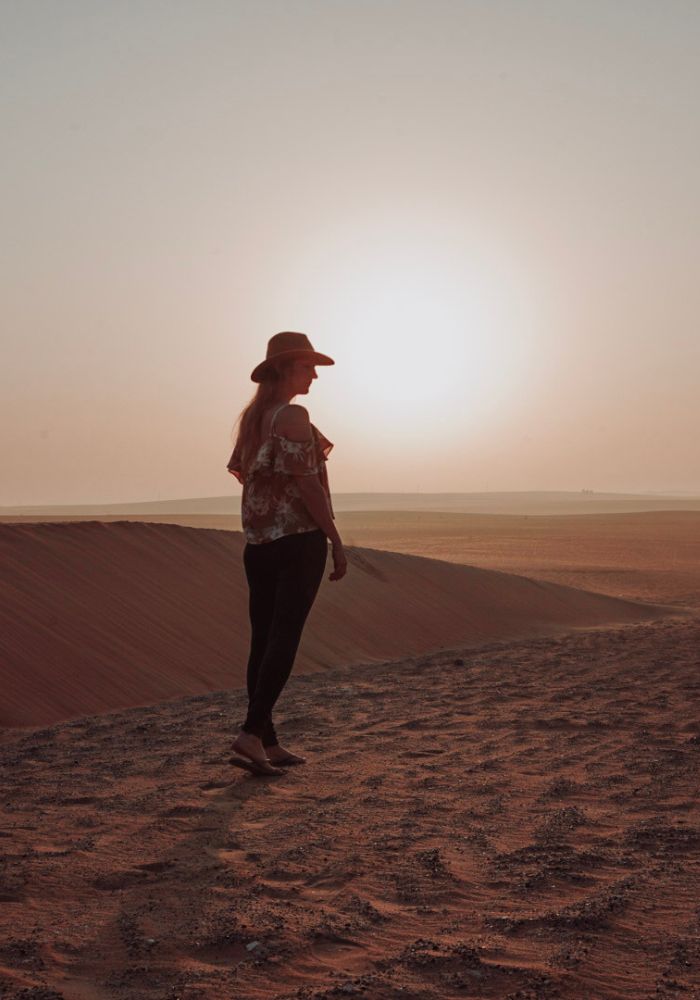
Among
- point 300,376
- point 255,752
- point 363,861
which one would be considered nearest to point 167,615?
point 255,752

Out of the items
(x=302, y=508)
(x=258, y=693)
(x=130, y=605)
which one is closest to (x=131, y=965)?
(x=258, y=693)

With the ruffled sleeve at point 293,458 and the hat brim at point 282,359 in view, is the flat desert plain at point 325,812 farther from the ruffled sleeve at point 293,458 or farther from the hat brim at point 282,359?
the hat brim at point 282,359

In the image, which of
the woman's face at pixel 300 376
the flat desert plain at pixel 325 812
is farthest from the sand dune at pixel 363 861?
the woman's face at pixel 300 376

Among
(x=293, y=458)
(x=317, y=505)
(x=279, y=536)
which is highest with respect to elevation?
(x=293, y=458)

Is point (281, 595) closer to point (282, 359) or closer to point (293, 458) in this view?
point (293, 458)

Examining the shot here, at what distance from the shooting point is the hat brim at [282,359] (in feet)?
18.7

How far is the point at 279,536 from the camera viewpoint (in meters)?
5.50

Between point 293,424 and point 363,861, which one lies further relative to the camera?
point 293,424

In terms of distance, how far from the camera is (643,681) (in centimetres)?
934

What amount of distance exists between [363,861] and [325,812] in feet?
2.50

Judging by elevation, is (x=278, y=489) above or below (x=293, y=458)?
below

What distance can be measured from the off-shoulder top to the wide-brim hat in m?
0.32

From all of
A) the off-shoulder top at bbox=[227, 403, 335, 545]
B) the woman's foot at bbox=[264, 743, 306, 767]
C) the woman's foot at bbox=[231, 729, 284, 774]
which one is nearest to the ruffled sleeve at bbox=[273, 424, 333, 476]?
the off-shoulder top at bbox=[227, 403, 335, 545]

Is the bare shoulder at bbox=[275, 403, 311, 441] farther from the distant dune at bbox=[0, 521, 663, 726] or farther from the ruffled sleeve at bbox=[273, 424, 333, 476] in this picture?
the distant dune at bbox=[0, 521, 663, 726]
